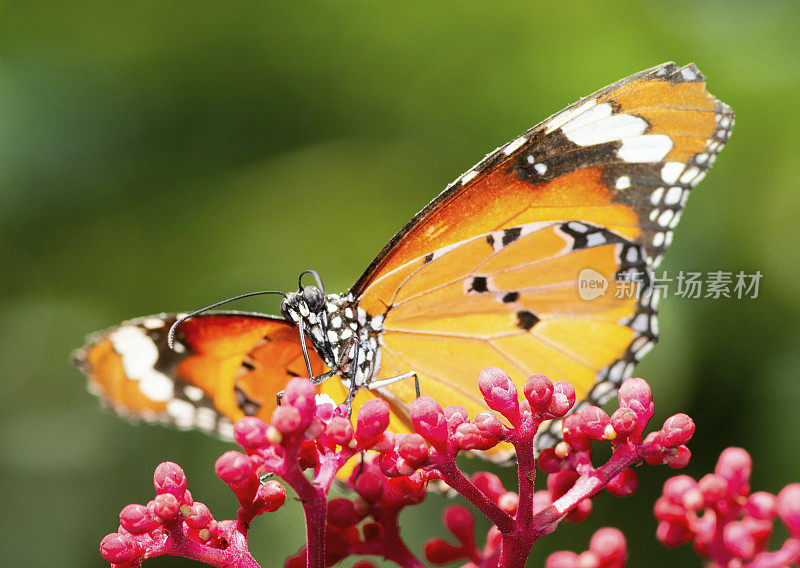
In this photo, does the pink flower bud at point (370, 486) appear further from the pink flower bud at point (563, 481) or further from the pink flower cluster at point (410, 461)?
the pink flower bud at point (563, 481)

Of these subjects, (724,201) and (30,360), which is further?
(30,360)

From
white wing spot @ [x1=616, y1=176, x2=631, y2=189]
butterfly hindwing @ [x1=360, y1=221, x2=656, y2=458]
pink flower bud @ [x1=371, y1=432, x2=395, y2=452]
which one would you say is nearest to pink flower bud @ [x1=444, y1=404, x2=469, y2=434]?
pink flower bud @ [x1=371, y1=432, x2=395, y2=452]

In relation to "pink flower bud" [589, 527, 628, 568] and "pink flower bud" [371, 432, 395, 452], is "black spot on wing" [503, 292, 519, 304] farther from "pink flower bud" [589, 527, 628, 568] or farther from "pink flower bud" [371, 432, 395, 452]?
"pink flower bud" [371, 432, 395, 452]

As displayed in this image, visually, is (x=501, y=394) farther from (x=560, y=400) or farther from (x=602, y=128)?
(x=602, y=128)

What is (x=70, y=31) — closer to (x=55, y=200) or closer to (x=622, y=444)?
(x=55, y=200)

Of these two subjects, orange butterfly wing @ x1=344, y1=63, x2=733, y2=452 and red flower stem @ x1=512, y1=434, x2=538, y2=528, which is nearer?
red flower stem @ x1=512, y1=434, x2=538, y2=528

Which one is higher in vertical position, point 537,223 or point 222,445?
point 537,223

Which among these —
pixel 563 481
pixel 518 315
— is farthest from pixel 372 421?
pixel 518 315

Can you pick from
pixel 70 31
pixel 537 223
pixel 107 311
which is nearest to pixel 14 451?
pixel 107 311
